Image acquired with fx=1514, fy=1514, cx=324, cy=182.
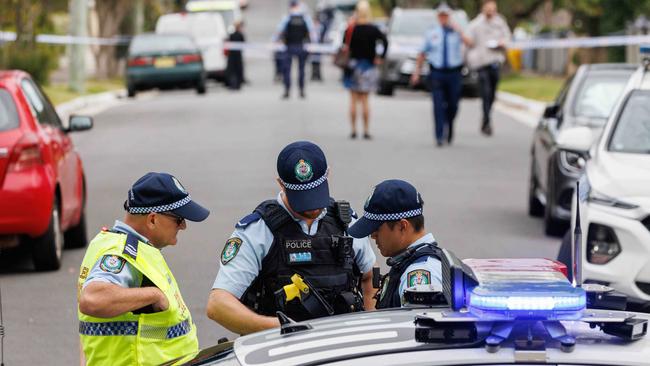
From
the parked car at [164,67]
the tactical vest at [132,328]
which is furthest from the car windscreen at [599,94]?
the parked car at [164,67]

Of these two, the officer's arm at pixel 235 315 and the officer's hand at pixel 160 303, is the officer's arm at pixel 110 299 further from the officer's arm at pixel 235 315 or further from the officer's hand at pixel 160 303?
the officer's arm at pixel 235 315

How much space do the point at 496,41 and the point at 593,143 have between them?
1163 centimetres

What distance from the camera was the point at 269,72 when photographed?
4681cm

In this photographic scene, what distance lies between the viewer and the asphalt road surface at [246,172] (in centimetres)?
1030

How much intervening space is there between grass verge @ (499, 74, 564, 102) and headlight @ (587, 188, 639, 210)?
20075 millimetres

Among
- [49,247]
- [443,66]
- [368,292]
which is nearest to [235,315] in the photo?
[368,292]

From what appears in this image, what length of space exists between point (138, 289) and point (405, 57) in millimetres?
27301

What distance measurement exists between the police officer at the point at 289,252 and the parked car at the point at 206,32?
110 ft

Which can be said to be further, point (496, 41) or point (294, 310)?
point (496, 41)

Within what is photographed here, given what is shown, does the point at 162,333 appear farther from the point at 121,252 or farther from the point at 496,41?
the point at 496,41

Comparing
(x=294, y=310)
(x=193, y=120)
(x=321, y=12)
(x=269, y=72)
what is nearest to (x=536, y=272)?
(x=294, y=310)

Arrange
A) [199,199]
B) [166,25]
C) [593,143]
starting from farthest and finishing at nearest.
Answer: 1. [166,25]
2. [199,199]
3. [593,143]

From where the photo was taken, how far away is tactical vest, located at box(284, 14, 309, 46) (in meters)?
31.4

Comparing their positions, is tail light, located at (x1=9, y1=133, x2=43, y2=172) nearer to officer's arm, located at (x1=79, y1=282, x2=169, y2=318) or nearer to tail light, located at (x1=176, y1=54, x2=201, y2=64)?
officer's arm, located at (x1=79, y1=282, x2=169, y2=318)
